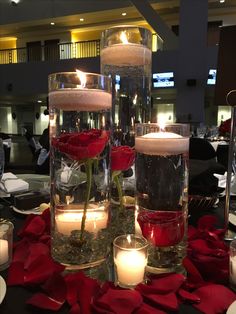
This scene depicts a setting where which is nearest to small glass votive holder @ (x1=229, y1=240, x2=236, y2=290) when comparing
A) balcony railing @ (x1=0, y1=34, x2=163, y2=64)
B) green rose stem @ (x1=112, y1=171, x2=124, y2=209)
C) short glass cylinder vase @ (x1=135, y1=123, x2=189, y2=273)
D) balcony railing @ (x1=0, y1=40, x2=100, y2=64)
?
short glass cylinder vase @ (x1=135, y1=123, x2=189, y2=273)

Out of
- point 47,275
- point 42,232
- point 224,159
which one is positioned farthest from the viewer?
point 224,159

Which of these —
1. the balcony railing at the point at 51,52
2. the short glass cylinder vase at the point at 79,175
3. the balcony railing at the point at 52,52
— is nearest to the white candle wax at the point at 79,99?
the short glass cylinder vase at the point at 79,175

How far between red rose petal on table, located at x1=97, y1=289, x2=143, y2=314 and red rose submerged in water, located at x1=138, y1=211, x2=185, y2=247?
0.48ft

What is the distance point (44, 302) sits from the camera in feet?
2.00

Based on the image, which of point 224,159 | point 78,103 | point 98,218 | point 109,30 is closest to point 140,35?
point 109,30

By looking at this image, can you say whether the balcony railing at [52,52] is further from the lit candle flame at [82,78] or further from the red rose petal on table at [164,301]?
the red rose petal on table at [164,301]

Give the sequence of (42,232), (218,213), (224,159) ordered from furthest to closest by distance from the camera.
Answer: (224,159) → (218,213) → (42,232)

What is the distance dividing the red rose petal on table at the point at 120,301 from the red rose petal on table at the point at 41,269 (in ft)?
0.43

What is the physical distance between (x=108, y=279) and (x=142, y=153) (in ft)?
0.99

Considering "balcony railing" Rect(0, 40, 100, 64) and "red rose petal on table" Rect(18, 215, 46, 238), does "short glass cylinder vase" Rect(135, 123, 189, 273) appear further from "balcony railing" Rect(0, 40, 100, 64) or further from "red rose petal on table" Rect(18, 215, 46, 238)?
"balcony railing" Rect(0, 40, 100, 64)

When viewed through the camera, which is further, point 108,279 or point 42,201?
point 42,201

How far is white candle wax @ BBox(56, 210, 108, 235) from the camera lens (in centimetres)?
76

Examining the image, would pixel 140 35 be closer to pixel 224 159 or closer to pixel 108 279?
pixel 108 279

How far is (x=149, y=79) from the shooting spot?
978 mm
